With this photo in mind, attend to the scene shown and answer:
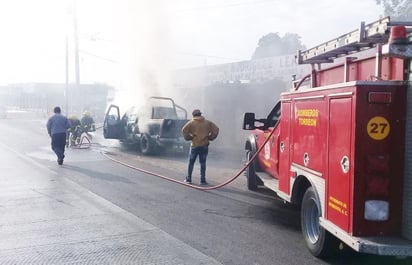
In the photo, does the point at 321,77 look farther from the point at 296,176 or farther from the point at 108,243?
the point at 108,243

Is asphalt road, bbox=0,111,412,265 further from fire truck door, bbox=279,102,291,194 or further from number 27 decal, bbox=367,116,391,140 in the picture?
number 27 decal, bbox=367,116,391,140

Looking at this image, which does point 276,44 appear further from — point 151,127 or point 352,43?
point 352,43

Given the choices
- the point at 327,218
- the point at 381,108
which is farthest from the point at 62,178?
the point at 381,108

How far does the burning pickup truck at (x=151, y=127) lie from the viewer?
50.3ft

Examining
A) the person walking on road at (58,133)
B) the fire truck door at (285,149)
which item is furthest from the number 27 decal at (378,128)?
the person walking on road at (58,133)

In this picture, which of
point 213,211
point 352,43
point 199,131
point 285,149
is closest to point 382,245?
point 352,43

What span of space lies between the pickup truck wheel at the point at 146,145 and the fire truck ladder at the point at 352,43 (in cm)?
923

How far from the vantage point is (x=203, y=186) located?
9.84 meters

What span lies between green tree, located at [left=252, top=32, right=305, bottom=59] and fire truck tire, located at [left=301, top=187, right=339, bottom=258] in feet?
102

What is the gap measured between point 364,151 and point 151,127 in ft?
39.7

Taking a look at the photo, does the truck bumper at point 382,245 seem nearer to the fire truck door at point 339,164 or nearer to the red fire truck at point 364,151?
the red fire truck at point 364,151

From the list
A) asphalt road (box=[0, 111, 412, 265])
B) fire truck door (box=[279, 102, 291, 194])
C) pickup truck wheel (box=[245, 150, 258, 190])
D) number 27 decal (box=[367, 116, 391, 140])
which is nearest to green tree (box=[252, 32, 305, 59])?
asphalt road (box=[0, 111, 412, 265])

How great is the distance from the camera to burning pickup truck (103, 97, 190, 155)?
1532cm

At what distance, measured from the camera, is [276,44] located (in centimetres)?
4075
